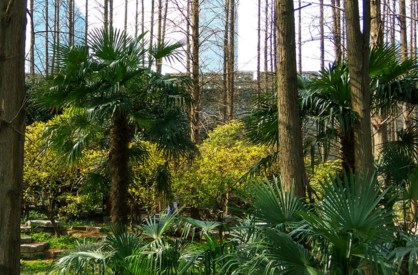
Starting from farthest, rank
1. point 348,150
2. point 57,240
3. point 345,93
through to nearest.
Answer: point 57,240, point 348,150, point 345,93

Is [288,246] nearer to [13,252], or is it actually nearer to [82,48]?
[13,252]

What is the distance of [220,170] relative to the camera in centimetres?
999

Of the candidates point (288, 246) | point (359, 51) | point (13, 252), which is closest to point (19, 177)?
point (13, 252)

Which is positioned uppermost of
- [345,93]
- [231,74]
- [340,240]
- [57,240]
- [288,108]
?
[231,74]

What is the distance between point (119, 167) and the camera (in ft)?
22.4

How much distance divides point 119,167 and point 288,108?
336 cm

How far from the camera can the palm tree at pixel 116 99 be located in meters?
6.36

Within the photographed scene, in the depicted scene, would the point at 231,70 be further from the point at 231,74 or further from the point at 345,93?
the point at 345,93

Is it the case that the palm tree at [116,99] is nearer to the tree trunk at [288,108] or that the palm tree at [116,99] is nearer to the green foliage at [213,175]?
the tree trunk at [288,108]

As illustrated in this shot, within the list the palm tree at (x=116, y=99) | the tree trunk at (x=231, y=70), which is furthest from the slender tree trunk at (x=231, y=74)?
the palm tree at (x=116, y=99)

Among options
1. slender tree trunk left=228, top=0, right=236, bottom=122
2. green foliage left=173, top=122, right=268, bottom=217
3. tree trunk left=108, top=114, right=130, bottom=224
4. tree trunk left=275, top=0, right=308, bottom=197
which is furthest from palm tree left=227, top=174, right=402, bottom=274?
slender tree trunk left=228, top=0, right=236, bottom=122

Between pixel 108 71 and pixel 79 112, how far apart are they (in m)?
1.27

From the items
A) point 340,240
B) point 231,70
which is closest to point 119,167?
point 340,240

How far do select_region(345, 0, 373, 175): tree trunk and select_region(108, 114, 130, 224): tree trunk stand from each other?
396 cm
